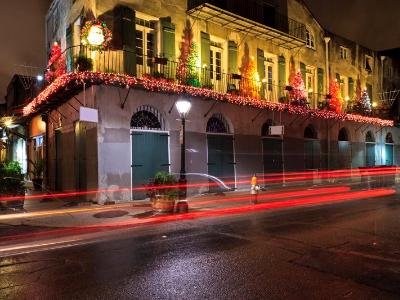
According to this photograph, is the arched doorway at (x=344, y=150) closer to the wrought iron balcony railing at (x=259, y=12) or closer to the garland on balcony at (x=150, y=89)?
the garland on balcony at (x=150, y=89)

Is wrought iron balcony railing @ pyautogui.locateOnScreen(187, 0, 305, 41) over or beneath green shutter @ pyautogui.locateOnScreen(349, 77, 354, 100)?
over

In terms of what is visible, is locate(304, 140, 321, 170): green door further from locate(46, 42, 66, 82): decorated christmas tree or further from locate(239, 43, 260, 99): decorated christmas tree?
locate(46, 42, 66, 82): decorated christmas tree

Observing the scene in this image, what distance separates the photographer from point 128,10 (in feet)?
49.6

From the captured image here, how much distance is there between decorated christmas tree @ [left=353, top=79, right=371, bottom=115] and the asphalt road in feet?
64.2

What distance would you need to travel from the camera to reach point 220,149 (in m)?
18.2

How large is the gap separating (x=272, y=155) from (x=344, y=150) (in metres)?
8.04

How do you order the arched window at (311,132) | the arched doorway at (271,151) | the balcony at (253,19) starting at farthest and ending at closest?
the arched window at (311,132), the arched doorway at (271,151), the balcony at (253,19)

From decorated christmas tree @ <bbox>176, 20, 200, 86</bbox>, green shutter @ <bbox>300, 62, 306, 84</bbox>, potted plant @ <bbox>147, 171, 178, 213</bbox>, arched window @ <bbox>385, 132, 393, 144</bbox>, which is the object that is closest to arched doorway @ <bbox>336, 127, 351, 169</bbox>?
green shutter @ <bbox>300, 62, 306, 84</bbox>

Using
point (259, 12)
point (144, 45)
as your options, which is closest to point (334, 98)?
point (259, 12)

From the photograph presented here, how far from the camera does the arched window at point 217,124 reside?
18172 mm

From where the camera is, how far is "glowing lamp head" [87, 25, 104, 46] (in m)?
13.9

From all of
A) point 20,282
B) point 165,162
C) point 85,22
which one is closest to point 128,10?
point 85,22

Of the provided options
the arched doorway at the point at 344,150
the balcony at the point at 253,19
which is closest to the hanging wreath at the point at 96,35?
the balcony at the point at 253,19

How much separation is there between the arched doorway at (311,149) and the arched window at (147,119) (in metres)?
10.6
